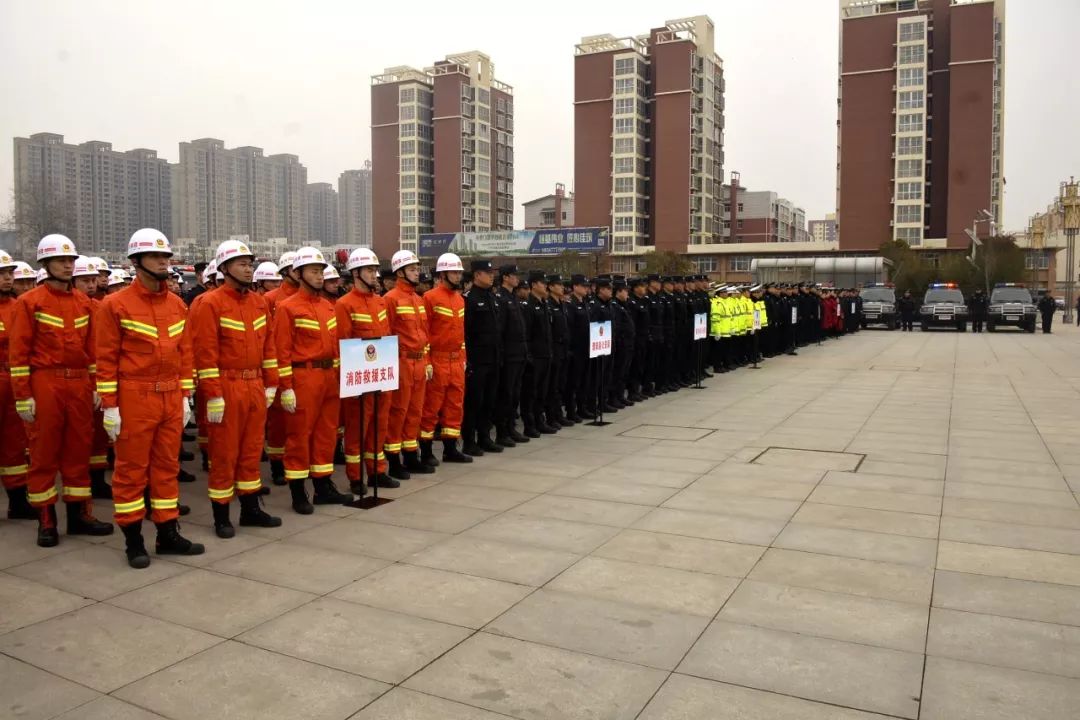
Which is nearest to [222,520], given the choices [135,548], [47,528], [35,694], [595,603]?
[135,548]

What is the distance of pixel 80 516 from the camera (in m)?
5.91

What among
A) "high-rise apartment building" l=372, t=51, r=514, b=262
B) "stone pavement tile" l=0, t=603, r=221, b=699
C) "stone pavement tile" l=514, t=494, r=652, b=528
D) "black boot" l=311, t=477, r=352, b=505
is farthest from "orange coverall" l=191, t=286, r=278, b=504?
"high-rise apartment building" l=372, t=51, r=514, b=262

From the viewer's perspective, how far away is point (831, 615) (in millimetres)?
4387

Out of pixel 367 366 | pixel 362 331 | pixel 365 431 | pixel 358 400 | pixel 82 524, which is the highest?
pixel 362 331

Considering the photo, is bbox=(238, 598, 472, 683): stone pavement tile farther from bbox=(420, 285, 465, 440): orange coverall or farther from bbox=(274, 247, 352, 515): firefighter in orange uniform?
bbox=(420, 285, 465, 440): orange coverall

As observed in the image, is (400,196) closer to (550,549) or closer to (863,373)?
(863,373)

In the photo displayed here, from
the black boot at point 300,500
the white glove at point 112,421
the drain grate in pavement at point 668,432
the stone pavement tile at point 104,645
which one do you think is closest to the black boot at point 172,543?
the white glove at point 112,421

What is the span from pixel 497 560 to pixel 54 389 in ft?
11.2

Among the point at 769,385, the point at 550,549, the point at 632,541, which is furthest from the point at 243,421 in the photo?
the point at 769,385

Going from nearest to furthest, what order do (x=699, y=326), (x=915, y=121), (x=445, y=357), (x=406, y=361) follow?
(x=406, y=361) → (x=445, y=357) → (x=699, y=326) → (x=915, y=121)

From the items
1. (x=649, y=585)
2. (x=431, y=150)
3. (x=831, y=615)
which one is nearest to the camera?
(x=831, y=615)

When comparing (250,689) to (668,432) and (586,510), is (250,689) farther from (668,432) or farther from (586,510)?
(668,432)

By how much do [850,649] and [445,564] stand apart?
2430 millimetres

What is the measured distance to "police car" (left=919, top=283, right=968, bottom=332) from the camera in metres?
34.3
